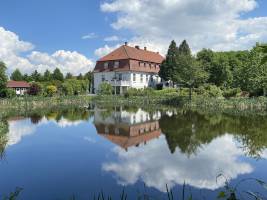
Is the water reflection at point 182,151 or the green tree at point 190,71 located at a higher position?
the green tree at point 190,71

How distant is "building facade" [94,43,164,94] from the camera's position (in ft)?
139

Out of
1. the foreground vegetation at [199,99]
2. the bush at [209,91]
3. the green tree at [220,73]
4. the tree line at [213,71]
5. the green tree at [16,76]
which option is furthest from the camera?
the green tree at [16,76]

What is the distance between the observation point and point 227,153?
33.4 ft

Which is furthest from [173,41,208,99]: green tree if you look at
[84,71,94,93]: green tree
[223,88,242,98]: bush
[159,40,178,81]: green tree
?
[84,71,94,93]: green tree

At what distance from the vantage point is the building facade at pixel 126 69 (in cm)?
4238

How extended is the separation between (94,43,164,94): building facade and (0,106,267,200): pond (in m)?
26.7

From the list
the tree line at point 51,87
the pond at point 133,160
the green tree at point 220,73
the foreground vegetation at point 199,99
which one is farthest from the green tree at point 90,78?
the pond at point 133,160

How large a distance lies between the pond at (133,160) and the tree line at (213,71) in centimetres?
1489

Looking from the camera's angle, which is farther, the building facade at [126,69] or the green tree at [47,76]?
the green tree at [47,76]

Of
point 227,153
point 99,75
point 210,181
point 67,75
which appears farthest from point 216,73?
point 67,75

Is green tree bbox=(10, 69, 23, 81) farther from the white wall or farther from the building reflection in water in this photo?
the building reflection in water

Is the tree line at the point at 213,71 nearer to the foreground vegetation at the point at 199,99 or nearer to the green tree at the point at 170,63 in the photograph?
the green tree at the point at 170,63

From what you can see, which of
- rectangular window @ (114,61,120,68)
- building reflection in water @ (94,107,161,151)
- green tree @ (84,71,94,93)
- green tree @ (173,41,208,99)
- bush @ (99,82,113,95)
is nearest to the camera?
building reflection in water @ (94,107,161,151)

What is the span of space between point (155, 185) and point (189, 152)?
3.56 metres
